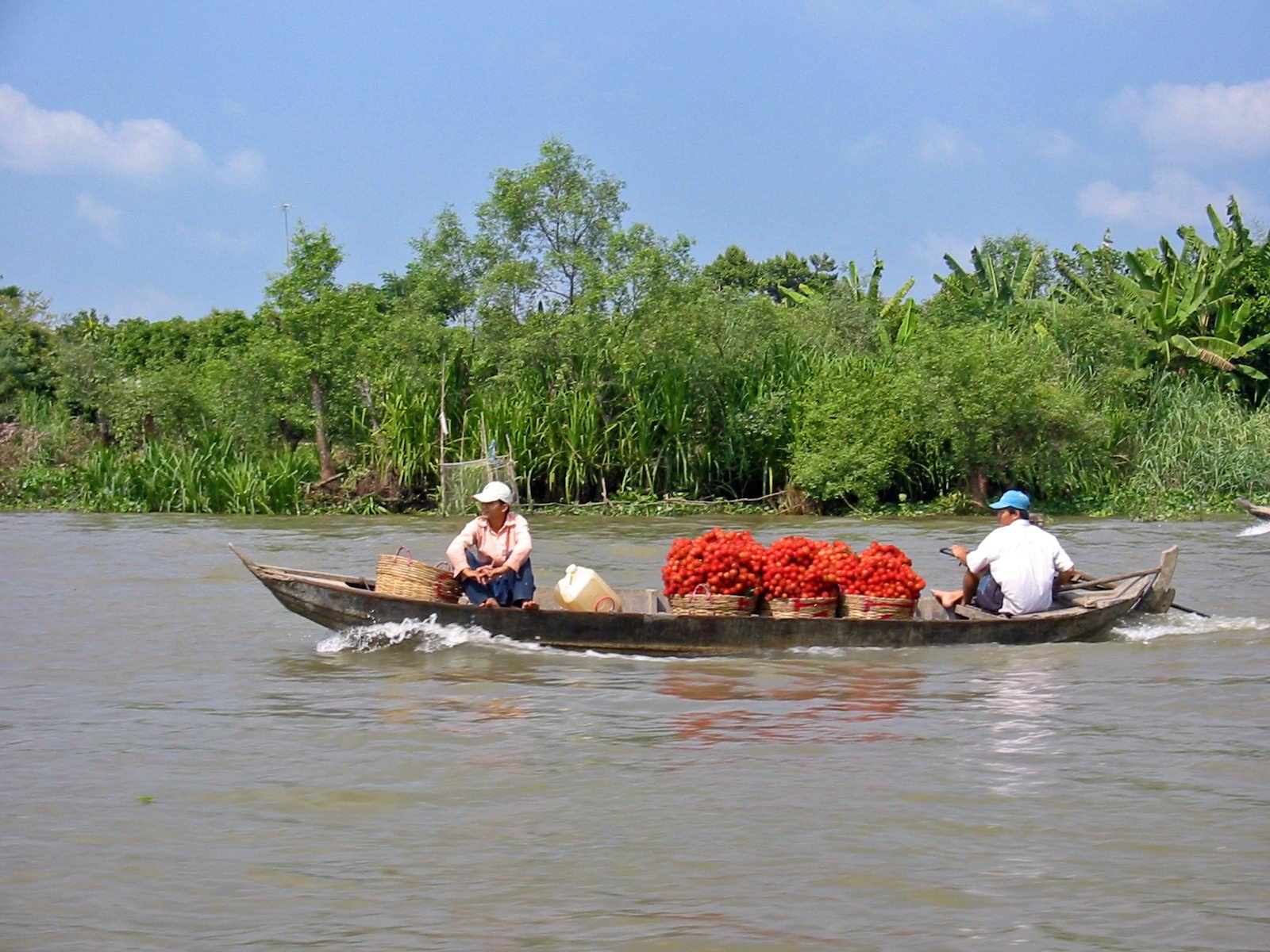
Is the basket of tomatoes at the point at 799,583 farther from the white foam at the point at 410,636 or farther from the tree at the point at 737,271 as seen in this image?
the tree at the point at 737,271

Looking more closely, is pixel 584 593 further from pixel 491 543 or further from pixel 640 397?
pixel 640 397

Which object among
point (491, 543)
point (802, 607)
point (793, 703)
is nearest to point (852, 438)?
point (802, 607)

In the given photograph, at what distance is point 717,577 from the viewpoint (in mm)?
9914

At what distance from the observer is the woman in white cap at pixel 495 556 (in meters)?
9.95

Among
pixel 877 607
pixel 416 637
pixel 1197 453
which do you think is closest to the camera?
pixel 877 607

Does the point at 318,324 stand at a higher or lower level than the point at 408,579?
higher

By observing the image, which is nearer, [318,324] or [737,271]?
[318,324]

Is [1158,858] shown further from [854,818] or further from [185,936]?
[185,936]

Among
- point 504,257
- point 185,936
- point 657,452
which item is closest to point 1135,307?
point 657,452

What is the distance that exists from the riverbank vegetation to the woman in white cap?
47.0 ft

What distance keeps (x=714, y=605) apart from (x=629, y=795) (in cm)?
347

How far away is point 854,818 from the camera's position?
20.0ft

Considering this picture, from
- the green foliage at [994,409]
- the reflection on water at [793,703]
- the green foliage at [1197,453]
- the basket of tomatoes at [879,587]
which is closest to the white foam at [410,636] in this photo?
the reflection on water at [793,703]

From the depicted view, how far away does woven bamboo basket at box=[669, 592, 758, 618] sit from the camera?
32.4 feet
